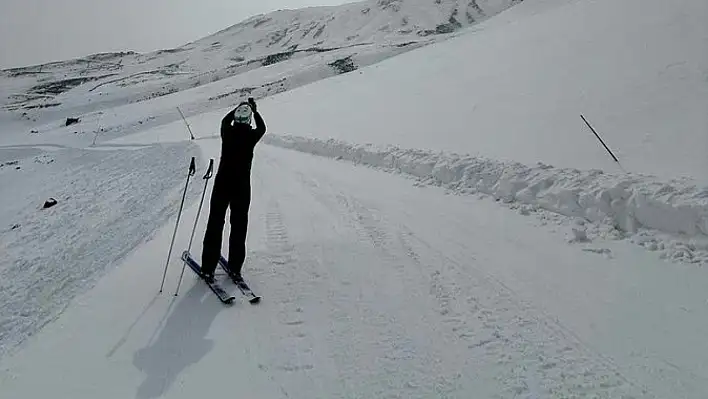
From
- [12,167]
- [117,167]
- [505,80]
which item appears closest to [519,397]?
[505,80]

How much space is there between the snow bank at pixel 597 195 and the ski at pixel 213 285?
425 centimetres

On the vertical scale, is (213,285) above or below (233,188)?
below

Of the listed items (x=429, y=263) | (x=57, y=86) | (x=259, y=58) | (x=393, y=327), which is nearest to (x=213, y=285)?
(x=393, y=327)

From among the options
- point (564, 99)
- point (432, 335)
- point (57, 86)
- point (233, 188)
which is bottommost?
point (432, 335)

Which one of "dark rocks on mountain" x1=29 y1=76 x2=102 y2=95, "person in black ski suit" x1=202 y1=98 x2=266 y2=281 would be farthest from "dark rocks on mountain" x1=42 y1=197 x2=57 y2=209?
"dark rocks on mountain" x1=29 y1=76 x2=102 y2=95

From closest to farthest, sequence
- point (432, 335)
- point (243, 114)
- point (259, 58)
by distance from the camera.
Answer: point (432, 335) < point (243, 114) < point (259, 58)

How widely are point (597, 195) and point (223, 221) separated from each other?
4799mm

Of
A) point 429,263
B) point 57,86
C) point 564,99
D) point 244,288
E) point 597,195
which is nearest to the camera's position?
point 244,288

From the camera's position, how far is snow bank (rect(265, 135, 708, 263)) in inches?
212

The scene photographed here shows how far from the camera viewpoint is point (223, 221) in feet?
17.8

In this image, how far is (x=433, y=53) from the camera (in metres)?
33.9

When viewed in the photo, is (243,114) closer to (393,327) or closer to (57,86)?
(393,327)

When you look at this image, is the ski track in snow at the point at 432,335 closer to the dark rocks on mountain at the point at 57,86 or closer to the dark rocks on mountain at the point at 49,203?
the dark rocks on mountain at the point at 49,203

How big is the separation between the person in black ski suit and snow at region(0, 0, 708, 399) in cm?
40
